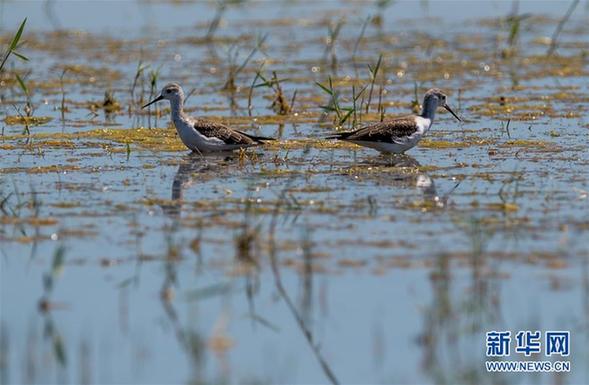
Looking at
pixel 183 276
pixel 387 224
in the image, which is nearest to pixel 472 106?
pixel 387 224

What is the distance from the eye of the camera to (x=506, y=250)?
895 cm

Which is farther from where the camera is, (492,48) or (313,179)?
(492,48)

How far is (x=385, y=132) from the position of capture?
1266cm

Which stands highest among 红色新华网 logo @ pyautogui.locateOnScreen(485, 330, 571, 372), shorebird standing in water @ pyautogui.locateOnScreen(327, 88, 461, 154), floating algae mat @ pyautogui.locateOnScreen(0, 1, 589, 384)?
shorebird standing in water @ pyautogui.locateOnScreen(327, 88, 461, 154)

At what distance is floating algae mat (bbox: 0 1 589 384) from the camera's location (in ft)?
24.2

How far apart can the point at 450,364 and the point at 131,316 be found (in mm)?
1977

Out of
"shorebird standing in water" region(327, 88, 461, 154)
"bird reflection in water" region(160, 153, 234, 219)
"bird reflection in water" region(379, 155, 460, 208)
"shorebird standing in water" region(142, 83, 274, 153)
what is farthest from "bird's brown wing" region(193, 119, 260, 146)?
"bird reflection in water" region(379, 155, 460, 208)

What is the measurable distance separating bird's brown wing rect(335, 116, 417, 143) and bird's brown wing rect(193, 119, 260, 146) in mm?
920

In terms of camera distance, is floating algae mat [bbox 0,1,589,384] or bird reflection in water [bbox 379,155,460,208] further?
bird reflection in water [bbox 379,155,460,208]

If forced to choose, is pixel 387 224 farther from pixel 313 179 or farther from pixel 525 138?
pixel 525 138

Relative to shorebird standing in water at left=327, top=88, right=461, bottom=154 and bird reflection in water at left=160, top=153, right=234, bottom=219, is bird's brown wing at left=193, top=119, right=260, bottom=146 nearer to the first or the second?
bird reflection in water at left=160, top=153, right=234, bottom=219

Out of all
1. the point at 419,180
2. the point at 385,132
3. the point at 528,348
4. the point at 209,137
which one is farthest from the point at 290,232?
the point at 209,137

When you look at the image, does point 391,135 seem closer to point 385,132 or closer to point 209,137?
point 385,132

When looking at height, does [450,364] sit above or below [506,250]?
below
